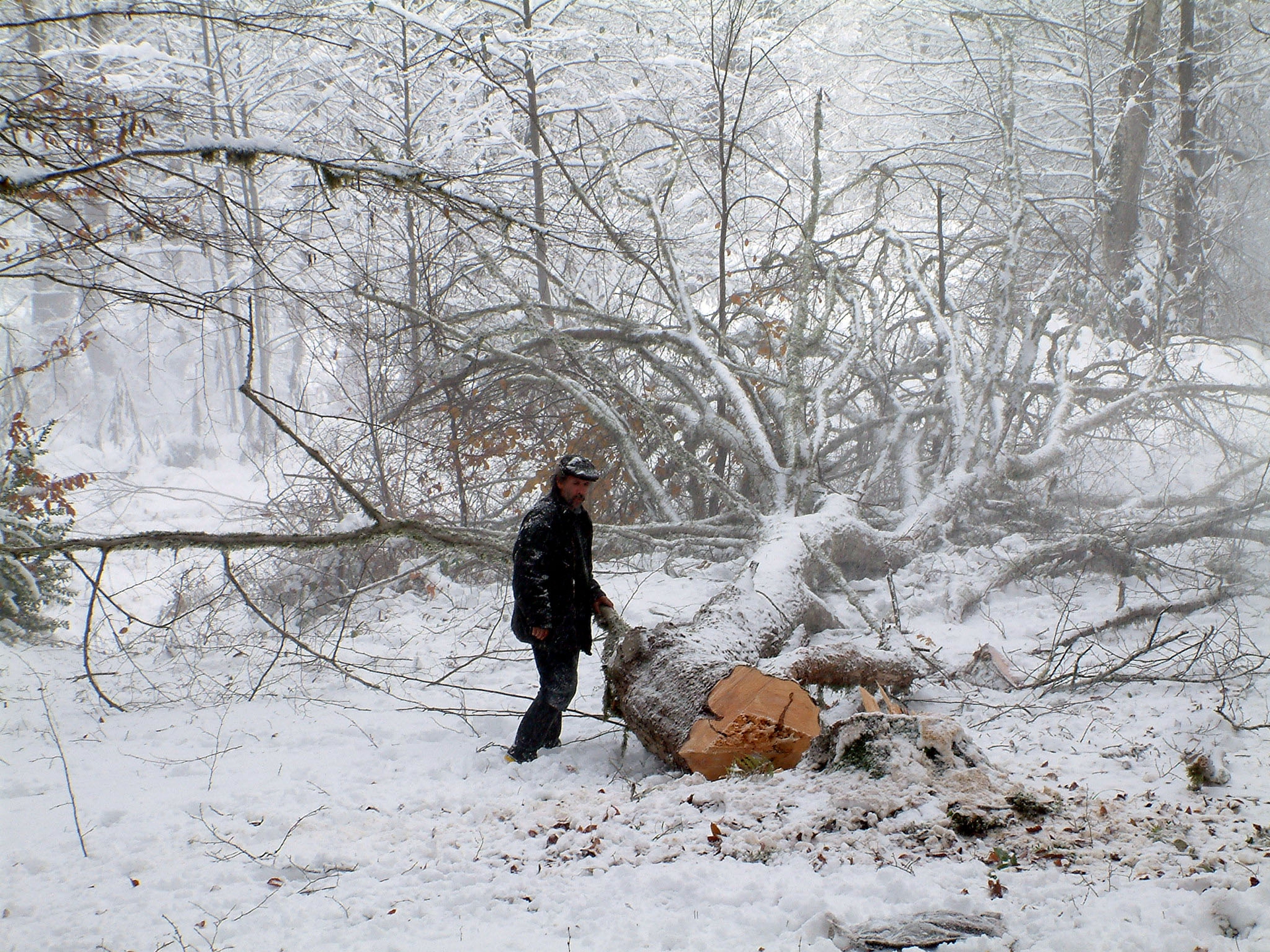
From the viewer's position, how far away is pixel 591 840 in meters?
2.49

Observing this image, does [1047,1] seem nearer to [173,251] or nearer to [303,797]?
[173,251]

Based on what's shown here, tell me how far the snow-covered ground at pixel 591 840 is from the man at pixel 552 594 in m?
0.20

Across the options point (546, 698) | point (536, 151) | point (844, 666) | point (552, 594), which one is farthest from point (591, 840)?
point (536, 151)

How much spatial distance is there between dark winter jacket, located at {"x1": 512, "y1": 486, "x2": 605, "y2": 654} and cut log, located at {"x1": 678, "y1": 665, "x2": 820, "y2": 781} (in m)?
0.91

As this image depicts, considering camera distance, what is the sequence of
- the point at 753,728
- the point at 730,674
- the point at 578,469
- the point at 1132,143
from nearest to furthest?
the point at 753,728
the point at 730,674
the point at 578,469
the point at 1132,143

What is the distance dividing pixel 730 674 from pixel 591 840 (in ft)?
3.38

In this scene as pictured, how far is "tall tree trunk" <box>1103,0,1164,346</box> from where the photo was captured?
9.85 metres

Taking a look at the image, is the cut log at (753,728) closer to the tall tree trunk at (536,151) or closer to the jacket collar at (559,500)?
the jacket collar at (559,500)

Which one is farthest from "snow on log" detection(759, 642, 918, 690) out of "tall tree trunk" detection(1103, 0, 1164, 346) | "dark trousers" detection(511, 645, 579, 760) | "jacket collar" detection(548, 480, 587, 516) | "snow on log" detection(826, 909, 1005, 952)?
"tall tree trunk" detection(1103, 0, 1164, 346)

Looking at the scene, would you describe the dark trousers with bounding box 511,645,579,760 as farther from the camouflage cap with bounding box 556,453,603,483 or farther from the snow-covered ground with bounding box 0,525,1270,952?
the camouflage cap with bounding box 556,453,603,483

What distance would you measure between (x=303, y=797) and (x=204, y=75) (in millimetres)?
14987

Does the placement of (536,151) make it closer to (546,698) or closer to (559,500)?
(559,500)

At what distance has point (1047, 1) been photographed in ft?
36.9

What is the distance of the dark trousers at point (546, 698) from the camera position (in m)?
3.67
